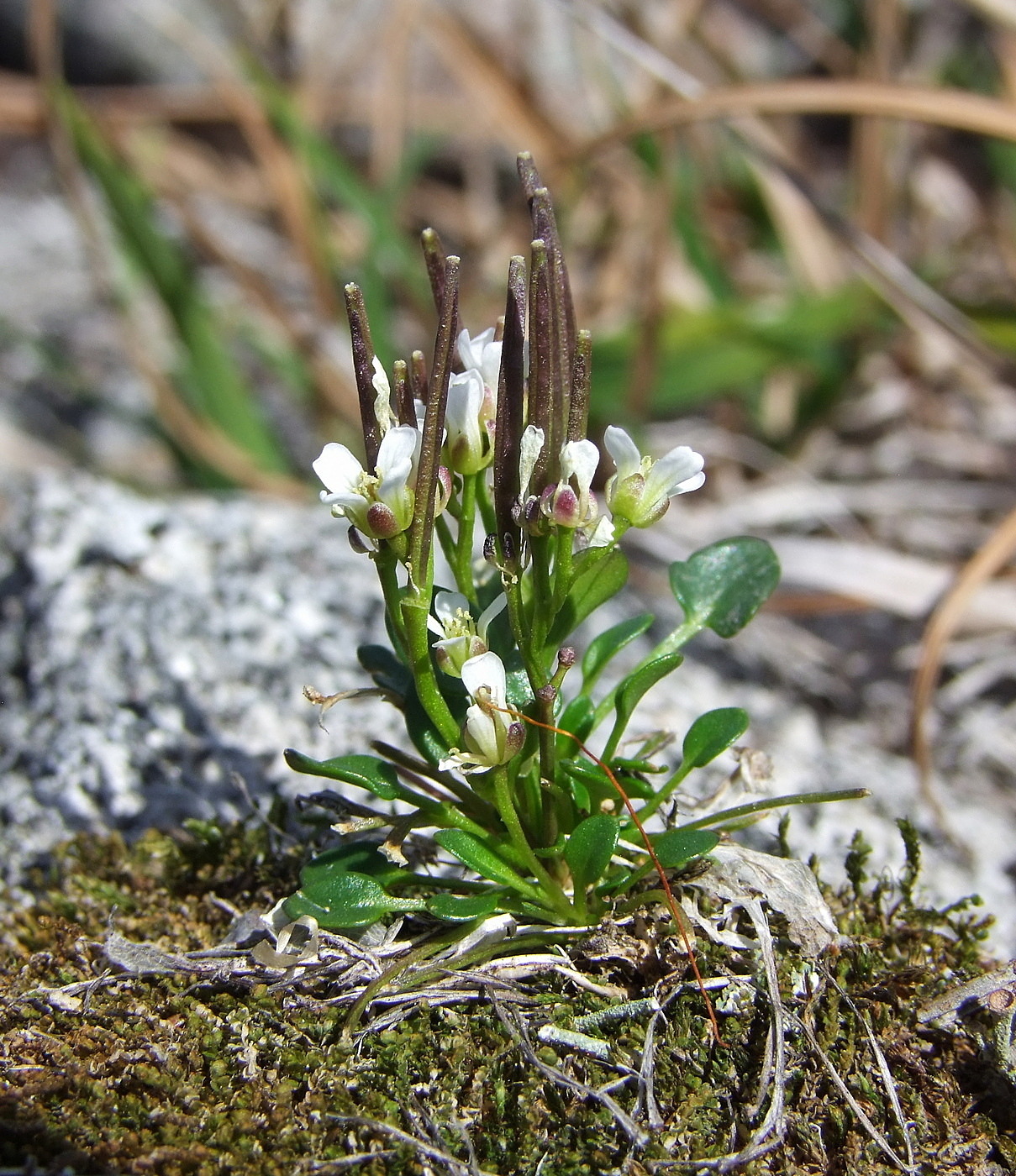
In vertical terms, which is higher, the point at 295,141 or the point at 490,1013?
the point at 295,141

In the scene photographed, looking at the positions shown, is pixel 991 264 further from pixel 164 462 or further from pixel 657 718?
pixel 164 462

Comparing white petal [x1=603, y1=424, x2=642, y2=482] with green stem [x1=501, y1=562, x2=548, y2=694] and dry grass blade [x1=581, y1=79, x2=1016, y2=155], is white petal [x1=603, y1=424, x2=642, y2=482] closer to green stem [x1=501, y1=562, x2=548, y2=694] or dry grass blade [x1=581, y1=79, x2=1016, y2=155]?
green stem [x1=501, y1=562, x2=548, y2=694]

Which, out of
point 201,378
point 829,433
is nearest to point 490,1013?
point 201,378

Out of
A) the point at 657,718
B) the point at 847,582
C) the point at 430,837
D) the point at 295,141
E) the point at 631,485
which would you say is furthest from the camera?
the point at 295,141

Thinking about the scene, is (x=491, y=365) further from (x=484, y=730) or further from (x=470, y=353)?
(x=484, y=730)

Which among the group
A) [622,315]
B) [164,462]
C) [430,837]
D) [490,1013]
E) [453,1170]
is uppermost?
[622,315]

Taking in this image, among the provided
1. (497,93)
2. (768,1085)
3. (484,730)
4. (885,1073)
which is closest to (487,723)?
(484,730)

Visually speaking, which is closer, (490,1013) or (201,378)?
(490,1013)
